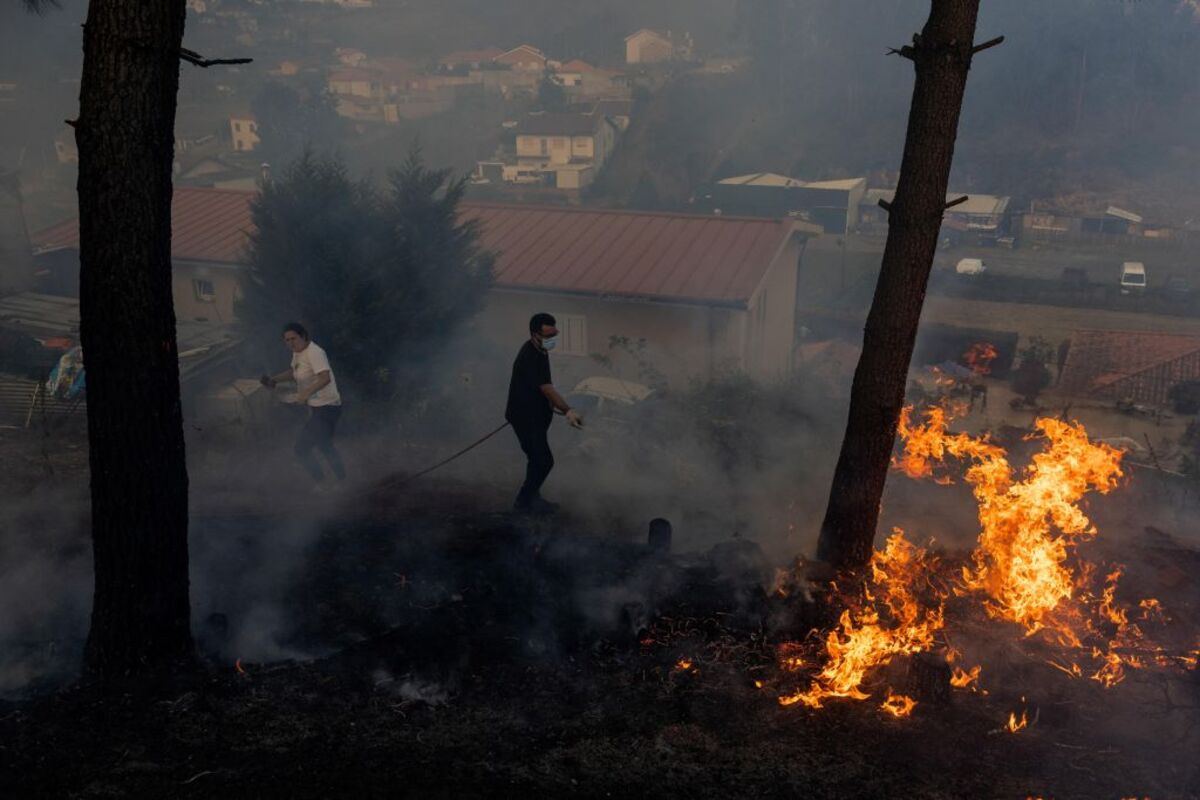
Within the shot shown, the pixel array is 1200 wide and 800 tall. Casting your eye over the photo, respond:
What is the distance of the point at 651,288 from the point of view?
1828cm

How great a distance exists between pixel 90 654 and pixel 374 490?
4.52 m

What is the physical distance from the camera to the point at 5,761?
15.0 ft

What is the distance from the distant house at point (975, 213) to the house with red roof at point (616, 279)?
129 feet

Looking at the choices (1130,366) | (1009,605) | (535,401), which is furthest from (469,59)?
(1009,605)

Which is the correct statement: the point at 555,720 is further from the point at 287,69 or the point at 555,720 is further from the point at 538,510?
the point at 287,69

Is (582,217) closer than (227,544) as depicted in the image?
No

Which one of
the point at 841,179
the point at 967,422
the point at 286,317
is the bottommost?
the point at 967,422

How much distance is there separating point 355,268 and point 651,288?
674 centimetres

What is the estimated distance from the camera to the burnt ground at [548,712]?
4719 mm

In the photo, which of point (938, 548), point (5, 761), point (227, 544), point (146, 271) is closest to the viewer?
point (5, 761)

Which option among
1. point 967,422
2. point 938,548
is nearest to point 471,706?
point 938,548

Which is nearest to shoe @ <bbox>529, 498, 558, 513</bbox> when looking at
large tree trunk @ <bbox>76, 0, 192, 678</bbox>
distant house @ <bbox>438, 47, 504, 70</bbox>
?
large tree trunk @ <bbox>76, 0, 192, 678</bbox>

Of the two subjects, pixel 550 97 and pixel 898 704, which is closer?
pixel 898 704

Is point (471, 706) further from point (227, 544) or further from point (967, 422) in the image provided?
point (967, 422)
